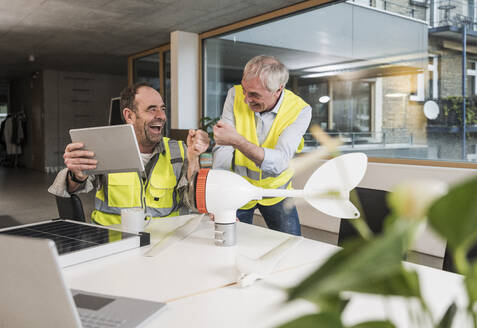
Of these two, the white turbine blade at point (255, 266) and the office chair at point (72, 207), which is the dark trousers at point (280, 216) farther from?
the white turbine blade at point (255, 266)

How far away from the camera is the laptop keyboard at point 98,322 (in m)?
0.88

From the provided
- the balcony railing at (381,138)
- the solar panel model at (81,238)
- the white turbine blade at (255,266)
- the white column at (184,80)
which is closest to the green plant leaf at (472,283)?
the white turbine blade at (255,266)

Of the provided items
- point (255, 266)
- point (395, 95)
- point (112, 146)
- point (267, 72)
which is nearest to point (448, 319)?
point (255, 266)

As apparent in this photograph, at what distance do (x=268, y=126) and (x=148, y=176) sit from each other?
29.4 inches

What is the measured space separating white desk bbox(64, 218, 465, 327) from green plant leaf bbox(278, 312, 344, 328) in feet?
1.67

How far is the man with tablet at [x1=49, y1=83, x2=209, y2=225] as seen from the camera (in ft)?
6.59

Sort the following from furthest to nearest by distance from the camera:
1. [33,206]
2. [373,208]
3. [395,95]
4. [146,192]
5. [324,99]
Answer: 1. [33,206]
2. [324,99]
3. [395,95]
4. [146,192]
5. [373,208]

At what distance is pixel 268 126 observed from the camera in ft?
7.94

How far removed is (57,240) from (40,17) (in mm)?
5602

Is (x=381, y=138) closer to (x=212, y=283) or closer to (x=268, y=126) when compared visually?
(x=268, y=126)

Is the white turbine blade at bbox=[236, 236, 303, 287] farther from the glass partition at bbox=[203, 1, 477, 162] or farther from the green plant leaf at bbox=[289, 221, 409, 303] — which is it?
the glass partition at bbox=[203, 1, 477, 162]

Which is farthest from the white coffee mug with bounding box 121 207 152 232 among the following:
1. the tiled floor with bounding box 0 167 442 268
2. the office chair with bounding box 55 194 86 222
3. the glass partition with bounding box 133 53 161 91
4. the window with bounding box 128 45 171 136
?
the glass partition with bounding box 133 53 161 91

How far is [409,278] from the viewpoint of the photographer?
0.93 feet

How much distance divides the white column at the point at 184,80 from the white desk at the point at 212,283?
17.8ft
